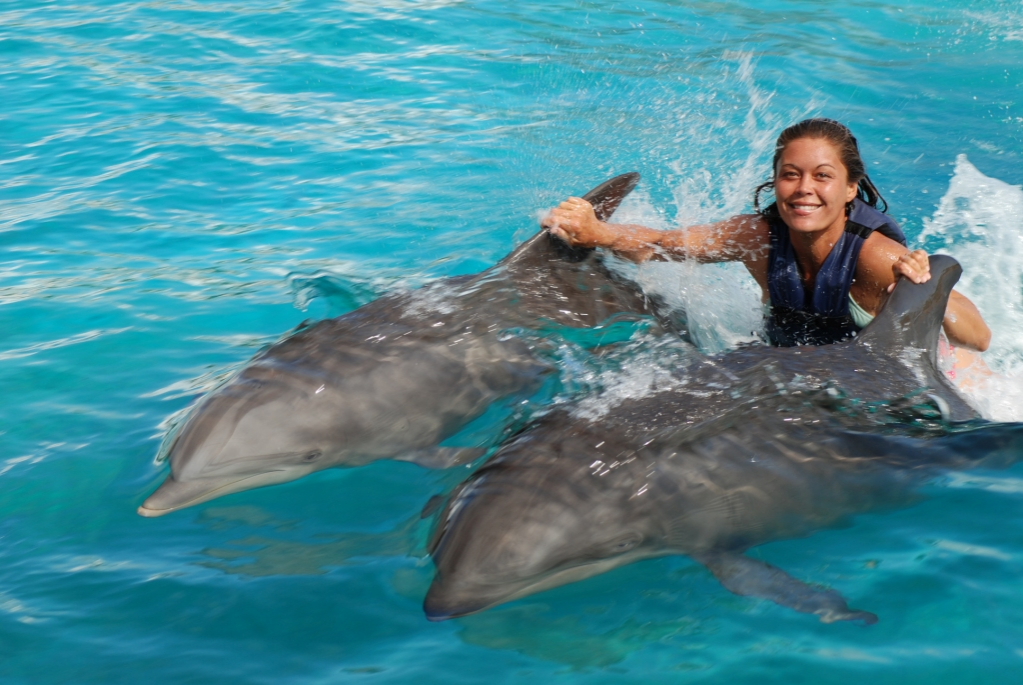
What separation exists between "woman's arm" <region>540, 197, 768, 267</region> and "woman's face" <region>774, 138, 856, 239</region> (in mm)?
547

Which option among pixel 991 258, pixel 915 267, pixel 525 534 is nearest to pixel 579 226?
pixel 915 267

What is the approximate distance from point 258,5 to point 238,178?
736 cm

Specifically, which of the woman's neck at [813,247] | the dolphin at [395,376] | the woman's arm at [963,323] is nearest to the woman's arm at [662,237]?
the dolphin at [395,376]

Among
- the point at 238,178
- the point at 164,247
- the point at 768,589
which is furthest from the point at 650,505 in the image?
the point at 238,178

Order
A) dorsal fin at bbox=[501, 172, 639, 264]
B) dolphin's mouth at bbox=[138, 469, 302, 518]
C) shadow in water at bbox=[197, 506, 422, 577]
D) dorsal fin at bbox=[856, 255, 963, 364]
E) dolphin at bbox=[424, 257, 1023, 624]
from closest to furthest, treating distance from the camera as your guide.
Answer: dolphin at bbox=[424, 257, 1023, 624] < shadow in water at bbox=[197, 506, 422, 577] < dolphin's mouth at bbox=[138, 469, 302, 518] < dorsal fin at bbox=[856, 255, 963, 364] < dorsal fin at bbox=[501, 172, 639, 264]

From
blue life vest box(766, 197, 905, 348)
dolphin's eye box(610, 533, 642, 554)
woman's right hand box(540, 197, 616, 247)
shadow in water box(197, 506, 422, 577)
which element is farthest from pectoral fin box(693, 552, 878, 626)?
woman's right hand box(540, 197, 616, 247)

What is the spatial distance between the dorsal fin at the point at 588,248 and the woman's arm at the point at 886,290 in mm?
1605

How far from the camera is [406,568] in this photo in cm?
412

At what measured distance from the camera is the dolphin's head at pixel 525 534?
3.75 meters

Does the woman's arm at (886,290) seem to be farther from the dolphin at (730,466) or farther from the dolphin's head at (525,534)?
the dolphin's head at (525,534)

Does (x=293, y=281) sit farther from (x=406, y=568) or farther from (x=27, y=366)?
(x=406, y=568)

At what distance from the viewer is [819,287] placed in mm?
5684

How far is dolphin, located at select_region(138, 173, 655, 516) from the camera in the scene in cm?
485

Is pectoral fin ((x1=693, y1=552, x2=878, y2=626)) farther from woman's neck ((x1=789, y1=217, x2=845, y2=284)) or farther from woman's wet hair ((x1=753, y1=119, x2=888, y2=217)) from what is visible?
woman's wet hair ((x1=753, y1=119, x2=888, y2=217))
